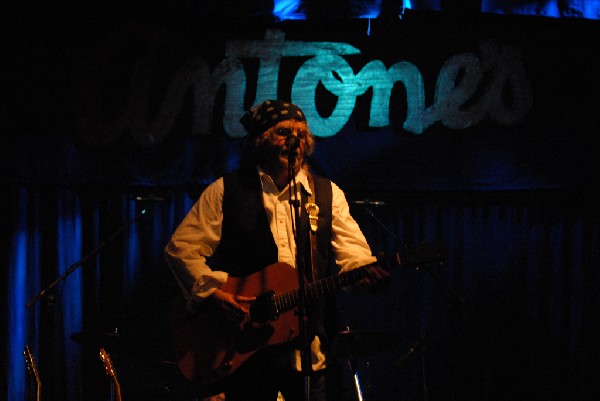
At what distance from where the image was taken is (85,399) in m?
5.92

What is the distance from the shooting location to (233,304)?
354 centimetres

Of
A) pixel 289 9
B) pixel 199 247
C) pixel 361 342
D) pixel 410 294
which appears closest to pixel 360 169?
pixel 410 294

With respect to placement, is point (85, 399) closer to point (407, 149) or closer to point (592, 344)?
point (407, 149)

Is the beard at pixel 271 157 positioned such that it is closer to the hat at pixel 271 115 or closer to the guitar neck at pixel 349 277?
the hat at pixel 271 115

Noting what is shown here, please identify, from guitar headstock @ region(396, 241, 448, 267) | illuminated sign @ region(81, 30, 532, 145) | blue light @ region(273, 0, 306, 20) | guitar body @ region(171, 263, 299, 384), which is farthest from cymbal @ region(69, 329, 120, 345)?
blue light @ region(273, 0, 306, 20)

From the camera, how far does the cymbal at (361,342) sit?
447cm

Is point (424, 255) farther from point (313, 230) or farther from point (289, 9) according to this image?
point (289, 9)

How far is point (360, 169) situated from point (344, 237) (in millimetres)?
1913

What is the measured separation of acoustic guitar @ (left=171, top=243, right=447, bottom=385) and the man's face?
586mm

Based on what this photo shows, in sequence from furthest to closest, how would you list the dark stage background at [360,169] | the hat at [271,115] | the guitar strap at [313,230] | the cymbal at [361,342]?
the dark stage background at [360,169], the cymbal at [361,342], the hat at [271,115], the guitar strap at [313,230]

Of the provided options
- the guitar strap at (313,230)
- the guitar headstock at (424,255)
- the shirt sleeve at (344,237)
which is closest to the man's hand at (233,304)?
the guitar strap at (313,230)

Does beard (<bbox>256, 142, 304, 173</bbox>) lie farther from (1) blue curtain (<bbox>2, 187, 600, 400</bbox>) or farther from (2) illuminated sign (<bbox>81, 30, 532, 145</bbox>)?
(1) blue curtain (<bbox>2, 187, 600, 400</bbox>)

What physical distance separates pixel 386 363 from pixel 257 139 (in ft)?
8.71

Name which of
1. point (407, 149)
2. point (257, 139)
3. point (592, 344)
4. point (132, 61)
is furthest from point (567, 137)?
point (132, 61)
